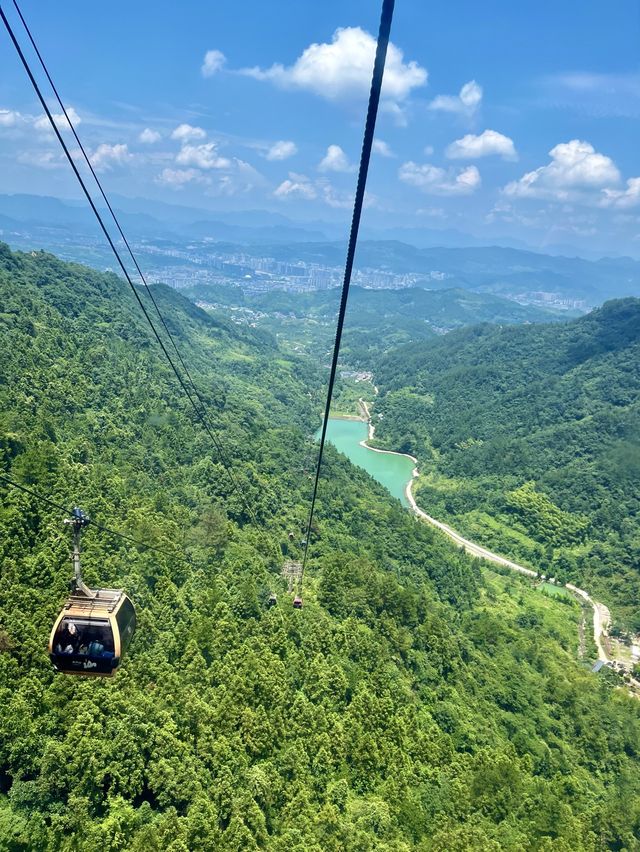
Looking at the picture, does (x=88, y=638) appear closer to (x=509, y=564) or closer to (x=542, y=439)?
(x=509, y=564)

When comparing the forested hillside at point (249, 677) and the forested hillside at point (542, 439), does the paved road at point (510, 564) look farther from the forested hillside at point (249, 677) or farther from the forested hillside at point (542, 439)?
the forested hillside at point (249, 677)

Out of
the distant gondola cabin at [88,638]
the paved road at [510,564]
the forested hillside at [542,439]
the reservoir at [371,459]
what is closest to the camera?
the distant gondola cabin at [88,638]

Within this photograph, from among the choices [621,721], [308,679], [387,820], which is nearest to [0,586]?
[308,679]

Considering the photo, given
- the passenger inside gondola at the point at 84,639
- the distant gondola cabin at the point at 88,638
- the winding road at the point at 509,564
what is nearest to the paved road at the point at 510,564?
the winding road at the point at 509,564

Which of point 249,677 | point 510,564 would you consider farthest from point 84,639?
point 510,564

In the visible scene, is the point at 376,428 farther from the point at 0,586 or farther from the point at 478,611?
the point at 0,586

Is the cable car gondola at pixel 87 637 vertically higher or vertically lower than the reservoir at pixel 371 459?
higher
